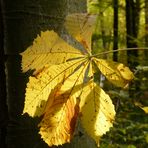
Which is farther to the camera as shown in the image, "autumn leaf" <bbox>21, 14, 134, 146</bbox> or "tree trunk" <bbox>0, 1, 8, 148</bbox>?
"tree trunk" <bbox>0, 1, 8, 148</bbox>

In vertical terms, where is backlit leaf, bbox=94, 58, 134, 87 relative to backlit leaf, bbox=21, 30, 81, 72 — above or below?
below

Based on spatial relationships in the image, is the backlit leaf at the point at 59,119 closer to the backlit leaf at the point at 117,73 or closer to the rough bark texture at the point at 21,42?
the backlit leaf at the point at 117,73

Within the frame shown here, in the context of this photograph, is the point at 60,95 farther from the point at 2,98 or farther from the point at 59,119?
the point at 2,98

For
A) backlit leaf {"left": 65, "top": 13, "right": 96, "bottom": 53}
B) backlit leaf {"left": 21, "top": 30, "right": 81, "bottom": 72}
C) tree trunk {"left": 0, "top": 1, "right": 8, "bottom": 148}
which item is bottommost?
tree trunk {"left": 0, "top": 1, "right": 8, "bottom": 148}

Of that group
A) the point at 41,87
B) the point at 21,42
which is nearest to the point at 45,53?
the point at 41,87

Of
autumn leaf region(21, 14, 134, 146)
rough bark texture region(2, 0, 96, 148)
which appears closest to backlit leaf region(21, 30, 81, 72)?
autumn leaf region(21, 14, 134, 146)

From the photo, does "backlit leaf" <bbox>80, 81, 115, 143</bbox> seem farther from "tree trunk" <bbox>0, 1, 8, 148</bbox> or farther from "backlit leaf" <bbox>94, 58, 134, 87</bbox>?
"tree trunk" <bbox>0, 1, 8, 148</bbox>
